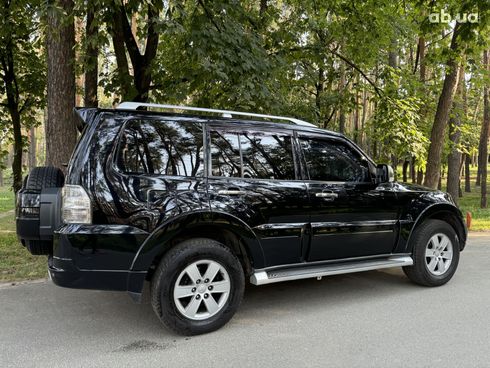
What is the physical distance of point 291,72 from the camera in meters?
9.20

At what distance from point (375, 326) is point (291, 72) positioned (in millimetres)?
6363

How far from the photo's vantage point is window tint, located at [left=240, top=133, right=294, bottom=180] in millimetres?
4309

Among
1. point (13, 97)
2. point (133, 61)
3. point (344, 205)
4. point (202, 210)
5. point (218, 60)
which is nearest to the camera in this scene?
point (202, 210)

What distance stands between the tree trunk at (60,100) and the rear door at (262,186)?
3.75 meters

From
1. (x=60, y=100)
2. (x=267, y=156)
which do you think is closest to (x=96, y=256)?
(x=267, y=156)

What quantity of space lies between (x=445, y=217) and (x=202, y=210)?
3471mm

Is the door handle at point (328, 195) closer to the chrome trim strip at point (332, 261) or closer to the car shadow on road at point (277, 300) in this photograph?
the chrome trim strip at point (332, 261)

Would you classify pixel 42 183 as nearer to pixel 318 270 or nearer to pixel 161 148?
pixel 161 148

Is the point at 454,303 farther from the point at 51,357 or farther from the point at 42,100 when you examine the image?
the point at 42,100

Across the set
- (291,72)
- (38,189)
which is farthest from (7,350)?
(291,72)

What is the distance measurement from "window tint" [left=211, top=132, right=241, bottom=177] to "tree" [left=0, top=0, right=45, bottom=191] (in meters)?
7.95

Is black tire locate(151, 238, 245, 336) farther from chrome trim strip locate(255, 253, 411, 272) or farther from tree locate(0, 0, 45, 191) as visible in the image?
tree locate(0, 0, 45, 191)

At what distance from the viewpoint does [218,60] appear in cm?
663

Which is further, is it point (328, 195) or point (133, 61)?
point (133, 61)
